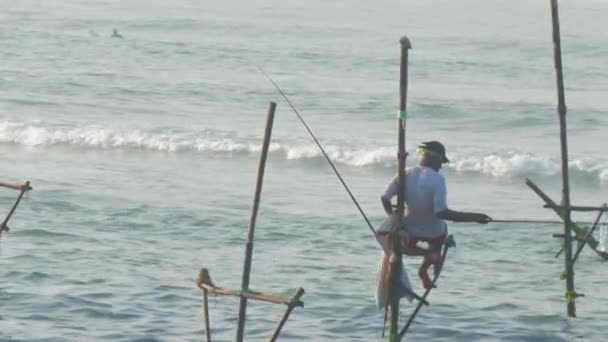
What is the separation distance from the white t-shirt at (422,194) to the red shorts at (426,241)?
96 millimetres

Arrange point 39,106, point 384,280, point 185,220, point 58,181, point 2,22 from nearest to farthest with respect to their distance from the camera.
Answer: point 384,280 → point 185,220 → point 58,181 → point 39,106 → point 2,22

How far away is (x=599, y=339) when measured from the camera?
14617mm

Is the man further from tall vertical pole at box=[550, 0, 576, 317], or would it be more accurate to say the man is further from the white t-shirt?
tall vertical pole at box=[550, 0, 576, 317]

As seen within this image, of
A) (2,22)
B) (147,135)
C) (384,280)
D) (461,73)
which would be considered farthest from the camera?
(2,22)

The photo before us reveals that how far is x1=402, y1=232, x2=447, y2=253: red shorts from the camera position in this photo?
37.9 ft

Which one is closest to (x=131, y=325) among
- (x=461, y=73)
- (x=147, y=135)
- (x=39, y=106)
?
(x=147, y=135)

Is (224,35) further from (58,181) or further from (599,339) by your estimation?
(599,339)

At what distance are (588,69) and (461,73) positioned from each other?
301 cm

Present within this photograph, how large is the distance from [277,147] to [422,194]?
16.1 meters

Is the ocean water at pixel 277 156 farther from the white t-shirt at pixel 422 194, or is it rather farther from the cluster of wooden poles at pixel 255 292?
the white t-shirt at pixel 422 194

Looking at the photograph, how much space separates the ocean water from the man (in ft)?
9.56

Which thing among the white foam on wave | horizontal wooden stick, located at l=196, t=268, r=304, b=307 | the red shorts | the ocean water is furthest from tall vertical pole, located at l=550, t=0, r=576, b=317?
the white foam on wave

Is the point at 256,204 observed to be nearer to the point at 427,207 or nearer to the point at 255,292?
the point at 255,292

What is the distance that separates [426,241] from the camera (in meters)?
11.7
